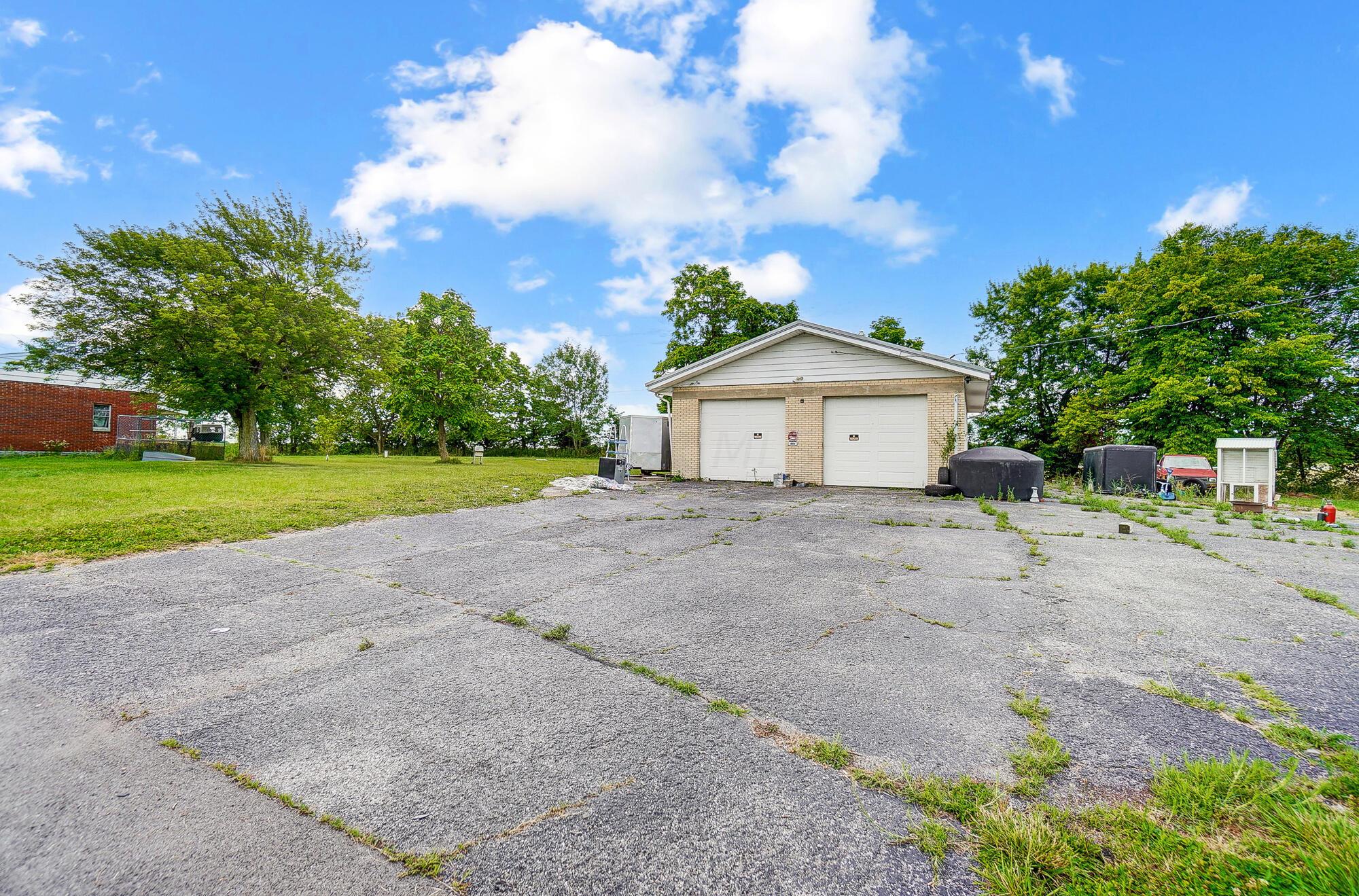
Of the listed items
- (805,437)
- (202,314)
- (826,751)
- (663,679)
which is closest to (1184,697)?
(826,751)

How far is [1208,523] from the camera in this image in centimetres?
802

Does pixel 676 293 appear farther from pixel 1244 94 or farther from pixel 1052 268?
pixel 1244 94

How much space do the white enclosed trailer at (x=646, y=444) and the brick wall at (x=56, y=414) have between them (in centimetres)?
2379

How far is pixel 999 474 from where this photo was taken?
426 inches

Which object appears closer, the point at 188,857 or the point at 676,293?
the point at 188,857

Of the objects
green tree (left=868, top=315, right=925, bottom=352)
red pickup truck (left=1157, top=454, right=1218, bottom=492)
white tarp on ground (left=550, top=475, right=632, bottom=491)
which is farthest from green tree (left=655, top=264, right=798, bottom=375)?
red pickup truck (left=1157, top=454, right=1218, bottom=492)

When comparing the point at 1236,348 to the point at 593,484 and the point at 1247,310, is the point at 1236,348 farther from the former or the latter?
the point at 593,484

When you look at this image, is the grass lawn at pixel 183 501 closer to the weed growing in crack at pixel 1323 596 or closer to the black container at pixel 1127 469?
the weed growing in crack at pixel 1323 596

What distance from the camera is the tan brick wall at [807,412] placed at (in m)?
12.4

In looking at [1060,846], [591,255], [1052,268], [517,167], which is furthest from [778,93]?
[1052,268]

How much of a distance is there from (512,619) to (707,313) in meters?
24.6

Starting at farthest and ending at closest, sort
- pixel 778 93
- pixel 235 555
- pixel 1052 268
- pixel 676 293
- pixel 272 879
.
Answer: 1. pixel 676 293
2. pixel 1052 268
3. pixel 778 93
4. pixel 235 555
5. pixel 272 879

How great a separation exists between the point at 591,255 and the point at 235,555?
713 inches

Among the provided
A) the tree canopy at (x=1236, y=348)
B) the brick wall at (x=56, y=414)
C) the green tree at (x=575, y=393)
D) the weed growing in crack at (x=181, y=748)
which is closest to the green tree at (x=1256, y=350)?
the tree canopy at (x=1236, y=348)
